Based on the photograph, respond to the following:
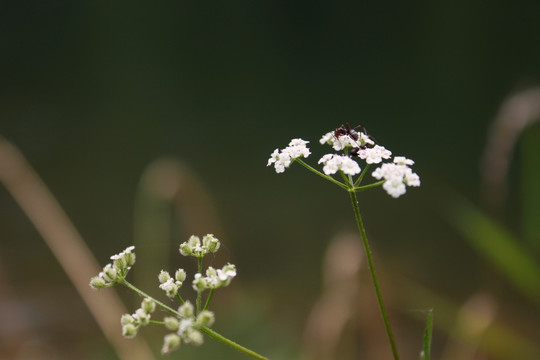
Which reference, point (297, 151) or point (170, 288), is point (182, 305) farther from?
point (297, 151)

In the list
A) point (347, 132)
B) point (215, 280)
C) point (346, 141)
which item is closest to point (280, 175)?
point (347, 132)

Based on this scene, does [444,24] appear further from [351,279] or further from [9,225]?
[351,279]

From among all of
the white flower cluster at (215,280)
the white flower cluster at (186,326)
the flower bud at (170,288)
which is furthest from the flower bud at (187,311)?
the flower bud at (170,288)

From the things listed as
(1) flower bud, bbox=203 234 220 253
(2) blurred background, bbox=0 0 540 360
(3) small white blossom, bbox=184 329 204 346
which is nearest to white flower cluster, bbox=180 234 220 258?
(1) flower bud, bbox=203 234 220 253

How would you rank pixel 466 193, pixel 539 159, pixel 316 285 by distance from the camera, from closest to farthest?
pixel 539 159
pixel 316 285
pixel 466 193

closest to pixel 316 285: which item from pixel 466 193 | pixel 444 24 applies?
pixel 466 193

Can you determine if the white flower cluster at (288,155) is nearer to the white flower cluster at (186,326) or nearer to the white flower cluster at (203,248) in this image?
the white flower cluster at (203,248)
